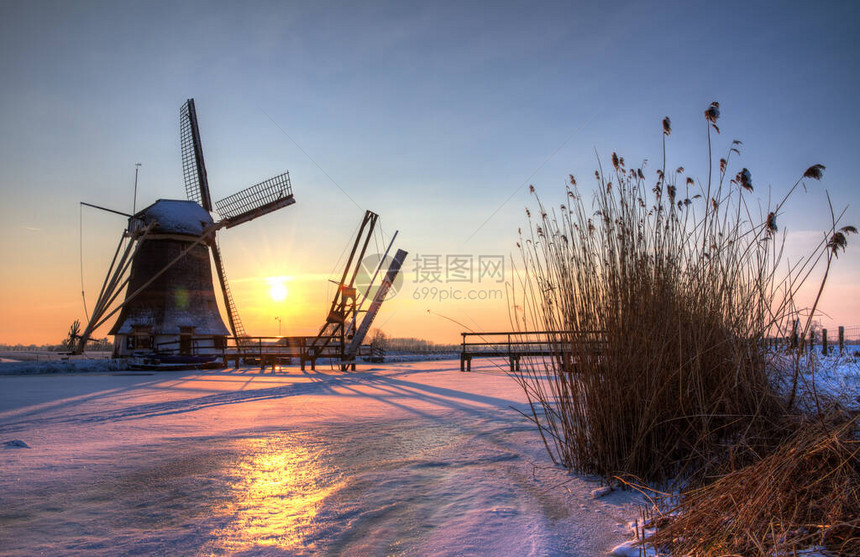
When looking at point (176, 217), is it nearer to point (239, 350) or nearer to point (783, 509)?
point (239, 350)

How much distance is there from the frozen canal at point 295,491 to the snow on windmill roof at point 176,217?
55.4 ft

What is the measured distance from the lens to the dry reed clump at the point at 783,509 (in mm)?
1620

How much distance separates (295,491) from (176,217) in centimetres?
2090

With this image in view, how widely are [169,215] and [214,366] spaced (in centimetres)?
665

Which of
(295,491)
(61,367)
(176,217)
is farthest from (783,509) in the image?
(176,217)

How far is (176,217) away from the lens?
816 inches

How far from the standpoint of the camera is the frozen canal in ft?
6.84

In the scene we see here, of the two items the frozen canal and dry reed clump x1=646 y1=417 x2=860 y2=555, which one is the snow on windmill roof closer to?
Result: the frozen canal

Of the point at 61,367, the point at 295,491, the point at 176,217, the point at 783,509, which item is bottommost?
the point at 61,367

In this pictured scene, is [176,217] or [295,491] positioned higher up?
[176,217]

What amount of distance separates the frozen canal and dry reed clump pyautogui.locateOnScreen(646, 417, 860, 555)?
0.39 m

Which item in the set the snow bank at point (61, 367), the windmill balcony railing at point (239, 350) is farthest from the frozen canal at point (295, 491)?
the snow bank at point (61, 367)

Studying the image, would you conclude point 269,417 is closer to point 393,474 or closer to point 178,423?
point 178,423

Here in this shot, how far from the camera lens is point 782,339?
3240 millimetres
